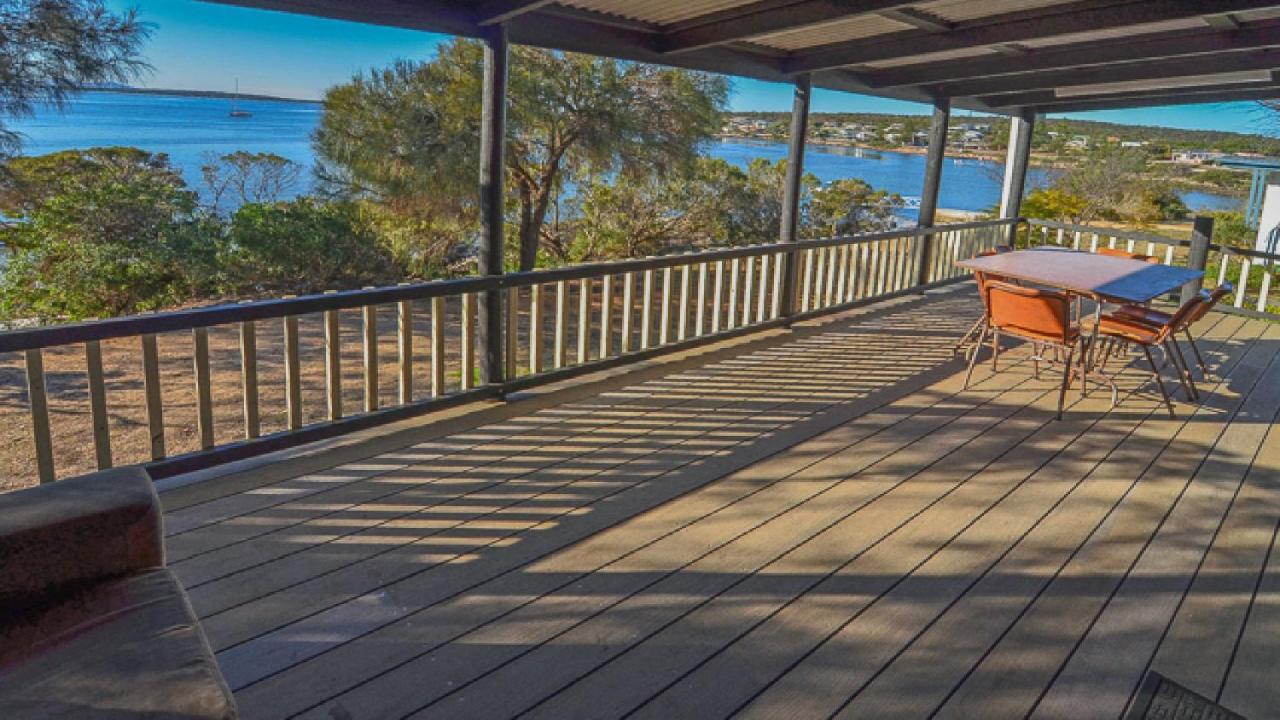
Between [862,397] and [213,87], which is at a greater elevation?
[213,87]

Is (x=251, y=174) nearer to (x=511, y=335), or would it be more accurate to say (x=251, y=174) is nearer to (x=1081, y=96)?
(x=511, y=335)

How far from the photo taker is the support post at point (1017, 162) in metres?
9.11

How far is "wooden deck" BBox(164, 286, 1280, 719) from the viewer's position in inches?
83.0

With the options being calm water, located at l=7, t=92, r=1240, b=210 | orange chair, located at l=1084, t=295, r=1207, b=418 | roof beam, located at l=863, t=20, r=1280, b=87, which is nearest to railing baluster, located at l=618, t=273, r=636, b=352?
orange chair, located at l=1084, t=295, r=1207, b=418

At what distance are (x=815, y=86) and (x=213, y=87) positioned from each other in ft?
32.2

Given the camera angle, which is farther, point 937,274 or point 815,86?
point 937,274

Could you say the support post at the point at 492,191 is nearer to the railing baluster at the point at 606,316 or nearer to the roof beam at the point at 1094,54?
the railing baluster at the point at 606,316

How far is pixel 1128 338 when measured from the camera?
16.1 feet

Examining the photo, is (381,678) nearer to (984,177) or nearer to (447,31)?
(447,31)

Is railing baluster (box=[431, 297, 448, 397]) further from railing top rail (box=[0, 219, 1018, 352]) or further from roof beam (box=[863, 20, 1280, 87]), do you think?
roof beam (box=[863, 20, 1280, 87])

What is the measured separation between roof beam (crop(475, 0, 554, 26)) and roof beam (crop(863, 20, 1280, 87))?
A: 421 cm

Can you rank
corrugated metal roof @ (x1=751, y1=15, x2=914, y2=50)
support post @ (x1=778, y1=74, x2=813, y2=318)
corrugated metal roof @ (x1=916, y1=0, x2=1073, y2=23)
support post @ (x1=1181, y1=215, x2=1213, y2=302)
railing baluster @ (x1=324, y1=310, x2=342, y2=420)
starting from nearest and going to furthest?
railing baluster @ (x1=324, y1=310, x2=342, y2=420) < corrugated metal roof @ (x1=916, y1=0, x2=1073, y2=23) < corrugated metal roof @ (x1=751, y1=15, x2=914, y2=50) < support post @ (x1=778, y1=74, x2=813, y2=318) < support post @ (x1=1181, y1=215, x2=1213, y2=302)

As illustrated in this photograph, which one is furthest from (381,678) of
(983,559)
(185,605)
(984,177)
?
(984,177)

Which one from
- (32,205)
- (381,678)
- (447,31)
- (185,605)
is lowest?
(381,678)
